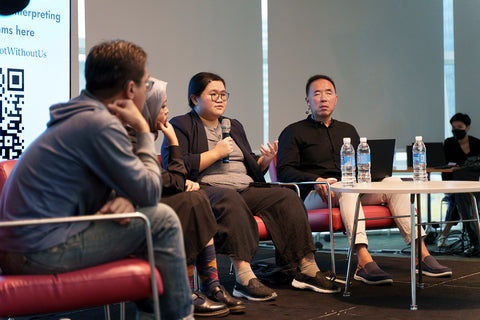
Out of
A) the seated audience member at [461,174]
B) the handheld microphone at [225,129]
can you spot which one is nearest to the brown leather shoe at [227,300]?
the handheld microphone at [225,129]

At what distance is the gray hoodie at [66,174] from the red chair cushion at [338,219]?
1.81m

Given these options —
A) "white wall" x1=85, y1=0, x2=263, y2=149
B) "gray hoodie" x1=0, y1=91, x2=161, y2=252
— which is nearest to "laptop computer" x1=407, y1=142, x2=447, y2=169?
"white wall" x1=85, y1=0, x2=263, y2=149

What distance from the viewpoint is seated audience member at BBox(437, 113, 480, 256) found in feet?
15.7

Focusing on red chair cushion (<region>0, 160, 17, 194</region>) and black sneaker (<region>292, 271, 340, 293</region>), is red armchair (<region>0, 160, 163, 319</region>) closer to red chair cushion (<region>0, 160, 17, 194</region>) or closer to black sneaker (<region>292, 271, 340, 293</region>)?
red chair cushion (<region>0, 160, 17, 194</region>)

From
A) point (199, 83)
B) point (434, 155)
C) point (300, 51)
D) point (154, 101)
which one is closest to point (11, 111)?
point (199, 83)

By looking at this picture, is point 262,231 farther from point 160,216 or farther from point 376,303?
point 160,216

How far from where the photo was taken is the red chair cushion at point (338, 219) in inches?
133

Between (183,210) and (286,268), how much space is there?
109 cm

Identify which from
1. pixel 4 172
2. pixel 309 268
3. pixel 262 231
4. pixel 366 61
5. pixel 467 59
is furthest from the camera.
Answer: pixel 467 59

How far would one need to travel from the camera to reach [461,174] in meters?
5.19

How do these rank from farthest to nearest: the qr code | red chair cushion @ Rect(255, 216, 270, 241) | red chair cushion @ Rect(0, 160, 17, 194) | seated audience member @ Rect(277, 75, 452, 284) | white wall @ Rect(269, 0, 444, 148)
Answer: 1. white wall @ Rect(269, 0, 444, 148)
2. the qr code
3. seated audience member @ Rect(277, 75, 452, 284)
4. red chair cushion @ Rect(255, 216, 270, 241)
5. red chair cushion @ Rect(0, 160, 17, 194)

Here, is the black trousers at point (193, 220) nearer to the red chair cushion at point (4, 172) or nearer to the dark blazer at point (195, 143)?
the dark blazer at point (195, 143)

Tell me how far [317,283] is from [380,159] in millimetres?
930

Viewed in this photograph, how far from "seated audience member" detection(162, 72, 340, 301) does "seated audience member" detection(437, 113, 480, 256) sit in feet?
6.70
